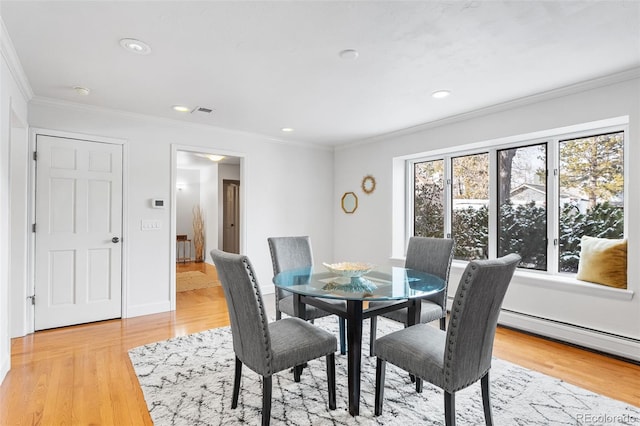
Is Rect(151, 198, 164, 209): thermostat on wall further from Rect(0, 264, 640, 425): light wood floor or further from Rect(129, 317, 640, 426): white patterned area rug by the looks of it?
→ Rect(129, 317, 640, 426): white patterned area rug

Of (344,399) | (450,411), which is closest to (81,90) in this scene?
(344,399)

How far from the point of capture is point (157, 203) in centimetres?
402

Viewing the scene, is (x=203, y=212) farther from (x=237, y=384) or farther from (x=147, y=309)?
(x=237, y=384)

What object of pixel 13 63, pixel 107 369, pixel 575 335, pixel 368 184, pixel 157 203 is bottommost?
pixel 107 369

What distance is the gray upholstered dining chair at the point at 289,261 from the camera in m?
2.77

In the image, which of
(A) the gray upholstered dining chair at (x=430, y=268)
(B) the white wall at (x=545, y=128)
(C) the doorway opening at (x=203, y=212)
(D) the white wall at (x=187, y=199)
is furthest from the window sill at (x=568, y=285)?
(D) the white wall at (x=187, y=199)

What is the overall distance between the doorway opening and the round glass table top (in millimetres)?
3866

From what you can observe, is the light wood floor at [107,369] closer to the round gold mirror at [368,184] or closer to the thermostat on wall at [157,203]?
the thermostat on wall at [157,203]

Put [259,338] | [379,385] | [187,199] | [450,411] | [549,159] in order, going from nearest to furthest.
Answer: [450,411] < [259,338] < [379,385] < [549,159] < [187,199]

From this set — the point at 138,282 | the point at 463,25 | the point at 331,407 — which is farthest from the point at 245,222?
the point at 463,25

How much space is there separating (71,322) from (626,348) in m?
5.13

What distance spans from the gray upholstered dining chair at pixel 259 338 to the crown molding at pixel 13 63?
6.28ft

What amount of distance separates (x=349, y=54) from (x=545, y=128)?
2.11 meters

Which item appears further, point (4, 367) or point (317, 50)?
point (4, 367)
